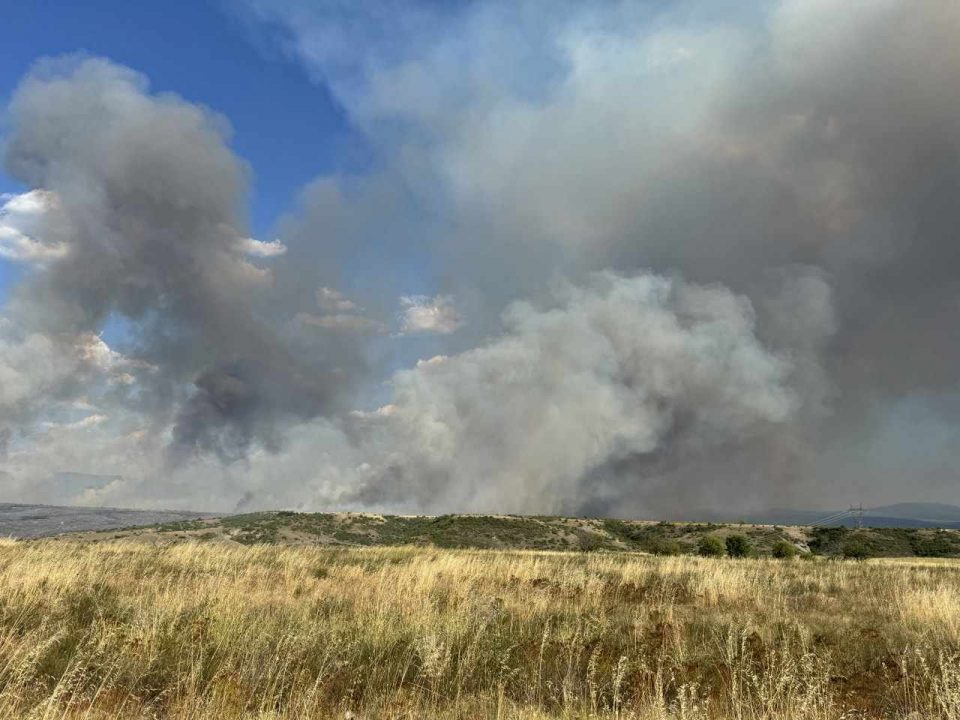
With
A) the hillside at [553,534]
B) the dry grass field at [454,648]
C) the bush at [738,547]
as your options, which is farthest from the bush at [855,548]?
the dry grass field at [454,648]

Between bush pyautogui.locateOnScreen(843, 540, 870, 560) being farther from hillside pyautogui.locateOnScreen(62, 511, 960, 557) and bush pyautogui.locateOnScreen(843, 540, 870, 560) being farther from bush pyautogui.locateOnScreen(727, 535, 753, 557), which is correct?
bush pyautogui.locateOnScreen(727, 535, 753, 557)

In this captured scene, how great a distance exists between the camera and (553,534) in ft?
352

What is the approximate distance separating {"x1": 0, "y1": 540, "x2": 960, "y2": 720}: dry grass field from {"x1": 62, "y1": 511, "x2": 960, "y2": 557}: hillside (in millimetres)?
56640

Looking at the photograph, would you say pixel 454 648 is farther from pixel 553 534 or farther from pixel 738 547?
pixel 553 534

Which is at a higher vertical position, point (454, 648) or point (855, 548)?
point (454, 648)

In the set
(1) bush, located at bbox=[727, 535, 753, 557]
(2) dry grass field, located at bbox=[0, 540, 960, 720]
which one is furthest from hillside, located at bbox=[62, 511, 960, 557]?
(2) dry grass field, located at bbox=[0, 540, 960, 720]

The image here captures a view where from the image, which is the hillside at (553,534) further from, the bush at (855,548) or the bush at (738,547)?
the bush at (738,547)

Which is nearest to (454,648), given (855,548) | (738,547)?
(738,547)

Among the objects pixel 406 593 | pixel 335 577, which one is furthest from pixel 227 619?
pixel 335 577

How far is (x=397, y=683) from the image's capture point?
6.94m

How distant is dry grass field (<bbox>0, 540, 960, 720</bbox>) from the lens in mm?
5789

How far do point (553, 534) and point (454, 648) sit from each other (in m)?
104

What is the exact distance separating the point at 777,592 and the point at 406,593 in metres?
10.0

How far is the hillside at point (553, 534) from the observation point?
265 ft
